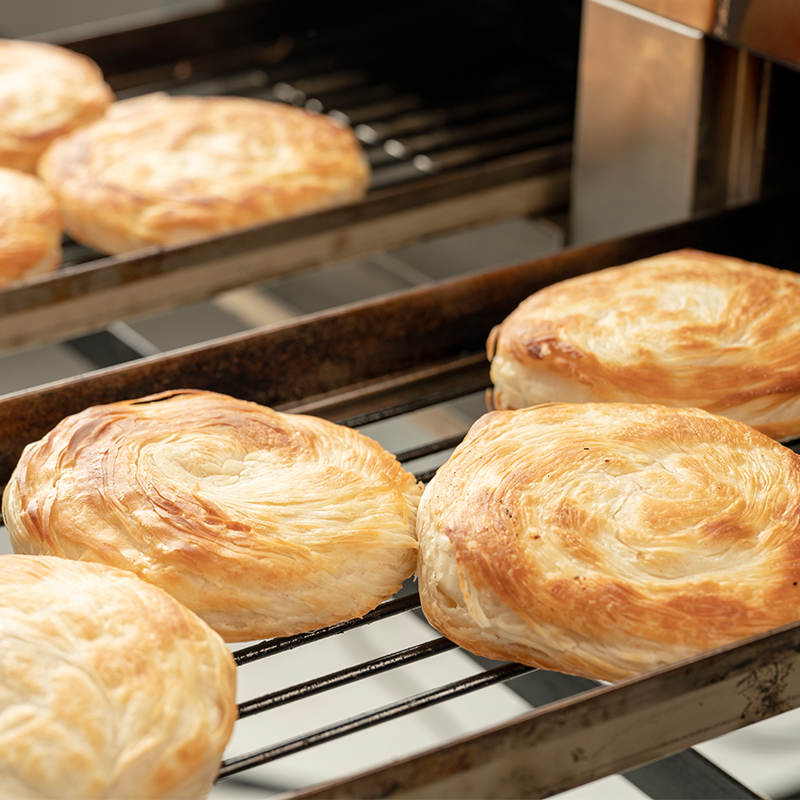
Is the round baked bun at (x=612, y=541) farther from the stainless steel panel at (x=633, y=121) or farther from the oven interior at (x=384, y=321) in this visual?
the stainless steel panel at (x=633, y=121)

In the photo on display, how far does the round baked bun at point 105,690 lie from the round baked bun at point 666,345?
0.69 metres

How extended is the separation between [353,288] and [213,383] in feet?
3.21

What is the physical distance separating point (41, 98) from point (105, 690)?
1.98m

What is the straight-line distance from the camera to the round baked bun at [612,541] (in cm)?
129

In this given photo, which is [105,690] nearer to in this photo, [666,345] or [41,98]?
[666,345]

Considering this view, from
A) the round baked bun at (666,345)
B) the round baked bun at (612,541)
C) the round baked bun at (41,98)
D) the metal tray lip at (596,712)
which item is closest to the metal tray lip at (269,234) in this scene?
the round baked bun at (41,98)

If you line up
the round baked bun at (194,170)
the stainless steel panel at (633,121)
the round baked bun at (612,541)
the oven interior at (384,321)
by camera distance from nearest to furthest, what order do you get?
1. the round baked bun at (612,541)
2. the oven interior at (384,321)
3. the stainless steel panel at (633,121)
4. the round baked bun at (194,170)

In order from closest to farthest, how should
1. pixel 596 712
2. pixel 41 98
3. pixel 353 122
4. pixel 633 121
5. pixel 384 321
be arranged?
pixel 596 712, pixel 384 321, pixel 633 121, pixel 41 98, pixel 353 122

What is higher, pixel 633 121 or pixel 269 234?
pixel 633 121

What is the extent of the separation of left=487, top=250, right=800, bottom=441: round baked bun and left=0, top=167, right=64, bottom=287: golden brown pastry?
0.98 meters

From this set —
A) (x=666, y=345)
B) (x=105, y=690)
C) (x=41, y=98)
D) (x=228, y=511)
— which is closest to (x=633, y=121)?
(x=666, y=345)

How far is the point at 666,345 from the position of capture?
169 centimetres

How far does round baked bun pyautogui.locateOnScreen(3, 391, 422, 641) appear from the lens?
1380 millimetres

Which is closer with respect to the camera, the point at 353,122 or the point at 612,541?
the point at 612,541
